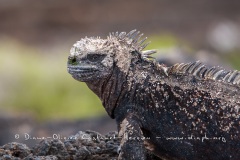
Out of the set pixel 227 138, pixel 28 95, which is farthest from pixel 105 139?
pixel 28 95

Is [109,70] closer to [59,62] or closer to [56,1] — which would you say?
[59,62]

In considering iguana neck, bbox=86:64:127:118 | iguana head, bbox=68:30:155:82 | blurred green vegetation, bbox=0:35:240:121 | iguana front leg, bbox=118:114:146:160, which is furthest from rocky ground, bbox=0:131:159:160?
blurred green vegetation, bbox=0:35:240:121

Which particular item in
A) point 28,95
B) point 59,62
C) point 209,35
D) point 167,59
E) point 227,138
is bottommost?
point 227,138

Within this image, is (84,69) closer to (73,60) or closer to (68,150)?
(73,60)

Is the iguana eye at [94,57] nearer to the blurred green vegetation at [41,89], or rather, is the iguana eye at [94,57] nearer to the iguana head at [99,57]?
the iguana head at [99,57]

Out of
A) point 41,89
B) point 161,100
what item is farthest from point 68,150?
point 41,89

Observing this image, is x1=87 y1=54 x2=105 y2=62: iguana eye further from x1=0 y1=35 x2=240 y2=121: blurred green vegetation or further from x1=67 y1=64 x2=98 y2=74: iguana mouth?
x1=0 y1=35 x2=240 y2=121: blurred green vegetation

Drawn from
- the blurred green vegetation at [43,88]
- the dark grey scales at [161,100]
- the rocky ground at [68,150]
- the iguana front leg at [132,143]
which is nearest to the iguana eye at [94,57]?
the dark grey scales at [161,100]

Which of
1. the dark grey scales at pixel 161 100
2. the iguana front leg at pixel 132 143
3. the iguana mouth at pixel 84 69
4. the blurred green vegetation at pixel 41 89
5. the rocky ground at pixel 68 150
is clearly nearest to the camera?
the dark grey scales at pixel 161 100
